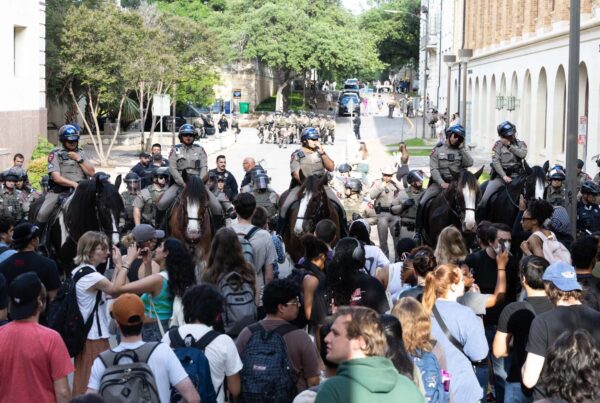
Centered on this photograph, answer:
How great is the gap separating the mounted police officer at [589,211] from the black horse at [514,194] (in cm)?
87

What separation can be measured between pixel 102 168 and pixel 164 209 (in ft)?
88.1

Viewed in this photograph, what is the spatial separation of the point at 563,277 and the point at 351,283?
189cm

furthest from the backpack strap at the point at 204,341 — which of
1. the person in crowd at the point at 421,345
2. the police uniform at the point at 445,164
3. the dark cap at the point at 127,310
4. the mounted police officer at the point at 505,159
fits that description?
the mounted police officer at the point at 505,159

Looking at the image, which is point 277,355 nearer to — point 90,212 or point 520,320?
point 520,320

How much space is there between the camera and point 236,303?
27.6 ft

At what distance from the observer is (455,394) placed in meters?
6.68

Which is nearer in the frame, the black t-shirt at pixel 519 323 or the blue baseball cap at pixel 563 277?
the blue baseball cap at pixel 563 277

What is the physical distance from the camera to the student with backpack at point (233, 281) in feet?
27.5

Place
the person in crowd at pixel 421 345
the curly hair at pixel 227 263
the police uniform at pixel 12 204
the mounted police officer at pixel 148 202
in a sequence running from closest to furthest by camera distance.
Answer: the person in crowd at pixel 421 345 → the curly hair at pixel 227 263 → the mounted police officer at pixel 148 202 → the police uniform at pixel 12 204

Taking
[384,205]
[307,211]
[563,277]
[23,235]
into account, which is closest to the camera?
[563,277]

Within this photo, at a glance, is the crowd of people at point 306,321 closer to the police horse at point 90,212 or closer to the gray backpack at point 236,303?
the gray backpack at point 236,303

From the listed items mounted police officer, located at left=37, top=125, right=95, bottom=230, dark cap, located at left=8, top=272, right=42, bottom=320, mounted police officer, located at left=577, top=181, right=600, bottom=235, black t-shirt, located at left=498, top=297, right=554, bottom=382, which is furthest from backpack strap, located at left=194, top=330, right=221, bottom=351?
mounted police officer, located at left=577, top=181, right=600, bottom=235

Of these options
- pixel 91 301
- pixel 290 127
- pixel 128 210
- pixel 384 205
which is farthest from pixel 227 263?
pixel 290 127

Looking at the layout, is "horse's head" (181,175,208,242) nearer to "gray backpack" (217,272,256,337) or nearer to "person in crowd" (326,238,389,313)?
"gray backpack" (217,272,256,337)
